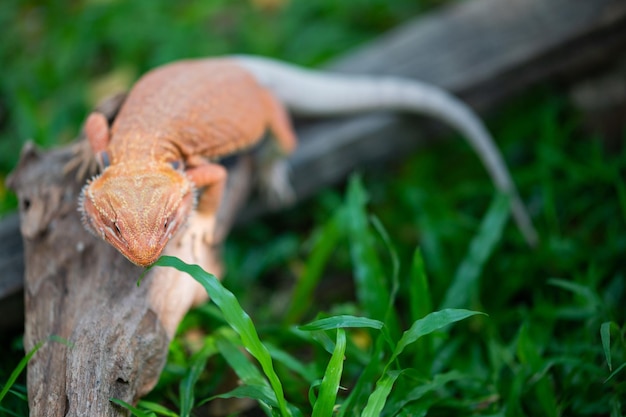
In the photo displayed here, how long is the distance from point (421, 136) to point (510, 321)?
1907 millimetres

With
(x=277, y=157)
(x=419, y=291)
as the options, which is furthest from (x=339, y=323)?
(x=277, y=157)

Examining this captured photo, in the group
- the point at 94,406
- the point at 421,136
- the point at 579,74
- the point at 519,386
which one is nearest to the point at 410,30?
the point at 421,136

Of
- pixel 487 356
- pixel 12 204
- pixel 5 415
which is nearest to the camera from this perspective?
pixel 5 415

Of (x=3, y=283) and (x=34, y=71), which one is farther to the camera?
(x=34, y=71)

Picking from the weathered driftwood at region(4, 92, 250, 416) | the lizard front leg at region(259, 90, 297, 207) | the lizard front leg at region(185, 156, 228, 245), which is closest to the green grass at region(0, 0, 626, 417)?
the weathered driftwood at region(4, 92, 250, 416)

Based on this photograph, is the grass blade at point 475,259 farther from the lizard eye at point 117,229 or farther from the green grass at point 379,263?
the lizard eye at point 117,229

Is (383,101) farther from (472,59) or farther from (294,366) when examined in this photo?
(294,366)

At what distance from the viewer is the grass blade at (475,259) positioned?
12.6ft

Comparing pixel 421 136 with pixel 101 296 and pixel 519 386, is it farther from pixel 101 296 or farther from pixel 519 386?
pixel 101 296

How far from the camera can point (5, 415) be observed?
2959mm

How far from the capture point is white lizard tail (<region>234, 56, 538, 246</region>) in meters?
4.70

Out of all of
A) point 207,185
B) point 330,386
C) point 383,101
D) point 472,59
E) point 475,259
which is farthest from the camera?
point 472,59

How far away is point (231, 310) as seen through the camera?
2754 mm

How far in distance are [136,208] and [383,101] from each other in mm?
2690
